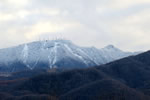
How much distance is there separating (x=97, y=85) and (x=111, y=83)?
5.25 metres

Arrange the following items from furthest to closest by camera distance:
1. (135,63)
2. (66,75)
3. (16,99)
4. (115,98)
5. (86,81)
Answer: (135,63) < (66,75) < (86,81) < (16,99) < (115,98)

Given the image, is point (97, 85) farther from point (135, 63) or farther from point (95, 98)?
point (135, 63)

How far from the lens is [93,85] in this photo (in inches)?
5915

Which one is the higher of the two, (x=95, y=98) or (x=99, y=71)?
(x=99, y=71)

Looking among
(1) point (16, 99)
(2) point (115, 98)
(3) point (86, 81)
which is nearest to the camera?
(2) point (115, 98)

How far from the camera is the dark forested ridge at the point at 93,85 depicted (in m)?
142

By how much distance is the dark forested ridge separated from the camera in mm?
141625

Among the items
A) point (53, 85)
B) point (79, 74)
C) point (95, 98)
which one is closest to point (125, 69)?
point (79, 74)

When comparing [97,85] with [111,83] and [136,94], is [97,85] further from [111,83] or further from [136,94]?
[136,94]

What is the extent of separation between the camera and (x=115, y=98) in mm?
134375

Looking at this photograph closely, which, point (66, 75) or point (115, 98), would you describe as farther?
point (66, 75)

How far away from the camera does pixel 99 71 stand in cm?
17912

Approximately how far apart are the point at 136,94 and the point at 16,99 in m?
43.2

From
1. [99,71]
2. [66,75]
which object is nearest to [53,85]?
[66,75]
